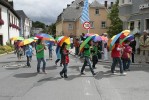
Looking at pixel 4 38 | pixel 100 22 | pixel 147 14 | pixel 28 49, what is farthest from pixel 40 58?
pixel 100 22

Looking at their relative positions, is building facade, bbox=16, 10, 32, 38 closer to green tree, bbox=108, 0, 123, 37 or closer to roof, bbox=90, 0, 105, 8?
roof, bbox=90, 0, 105, 8

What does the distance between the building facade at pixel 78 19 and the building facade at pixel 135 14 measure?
3478 centimetres

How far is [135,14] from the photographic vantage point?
85.1ft

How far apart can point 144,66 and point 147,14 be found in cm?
939

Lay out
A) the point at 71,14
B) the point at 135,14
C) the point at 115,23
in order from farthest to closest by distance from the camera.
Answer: the point at 71,14
the point at 115,23
the point at 135,14

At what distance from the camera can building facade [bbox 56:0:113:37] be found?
63.4 m

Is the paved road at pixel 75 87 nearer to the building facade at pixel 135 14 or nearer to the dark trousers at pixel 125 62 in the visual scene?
the dark trousers at pixel 125 62

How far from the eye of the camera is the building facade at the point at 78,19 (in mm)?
63438

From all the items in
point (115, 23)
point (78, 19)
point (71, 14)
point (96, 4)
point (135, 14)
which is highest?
point (96, 4)

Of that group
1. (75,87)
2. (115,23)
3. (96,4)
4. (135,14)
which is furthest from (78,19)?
(75,87)

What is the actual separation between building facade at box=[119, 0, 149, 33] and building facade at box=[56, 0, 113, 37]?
3478cm

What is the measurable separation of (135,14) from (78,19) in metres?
42.6

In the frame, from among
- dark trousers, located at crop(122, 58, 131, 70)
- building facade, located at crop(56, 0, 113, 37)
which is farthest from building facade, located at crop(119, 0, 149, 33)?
building facade, located at crop(56, 0, 113, 37)

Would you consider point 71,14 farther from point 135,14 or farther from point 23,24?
point 135,14
